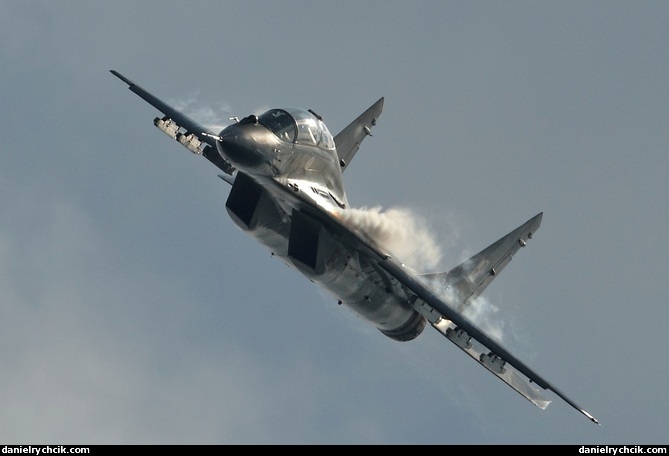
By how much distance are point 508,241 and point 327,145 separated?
10360 mm

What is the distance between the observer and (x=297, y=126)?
129 ft

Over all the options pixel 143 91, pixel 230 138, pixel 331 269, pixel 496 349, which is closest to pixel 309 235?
pixel 331 269

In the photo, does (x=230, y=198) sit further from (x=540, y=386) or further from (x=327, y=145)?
(x=540, y=386)

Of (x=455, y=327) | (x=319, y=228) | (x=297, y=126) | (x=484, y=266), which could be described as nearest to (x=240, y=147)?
(x=297, y=126)

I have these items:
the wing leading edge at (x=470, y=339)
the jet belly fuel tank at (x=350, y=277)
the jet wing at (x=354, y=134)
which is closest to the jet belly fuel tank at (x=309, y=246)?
the jet belly fuel tank at (x=350, y=277)

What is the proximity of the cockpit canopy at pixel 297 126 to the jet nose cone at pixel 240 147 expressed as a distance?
1.26m

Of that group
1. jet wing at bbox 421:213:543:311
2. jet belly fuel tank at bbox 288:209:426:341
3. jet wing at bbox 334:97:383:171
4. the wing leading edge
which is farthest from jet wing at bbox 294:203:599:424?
jet wing at bbox 334:97:383:171

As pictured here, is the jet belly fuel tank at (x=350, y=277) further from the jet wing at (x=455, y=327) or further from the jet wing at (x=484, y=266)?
the jet wing at (x=484, y=266)

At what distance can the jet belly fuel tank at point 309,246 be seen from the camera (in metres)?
39.3

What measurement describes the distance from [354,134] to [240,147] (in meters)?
10.9

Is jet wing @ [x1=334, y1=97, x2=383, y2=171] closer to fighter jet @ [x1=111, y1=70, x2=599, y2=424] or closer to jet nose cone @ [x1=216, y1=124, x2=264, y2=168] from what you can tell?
fighter jet @ [x1=111, y1=70, x2=599, y2=424]

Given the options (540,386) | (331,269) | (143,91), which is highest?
(143,91)

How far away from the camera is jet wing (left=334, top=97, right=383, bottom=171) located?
46500 millimetres

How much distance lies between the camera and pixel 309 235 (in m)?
39.2
